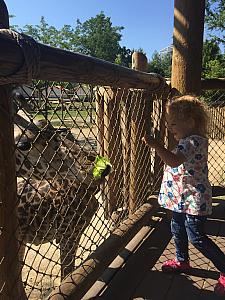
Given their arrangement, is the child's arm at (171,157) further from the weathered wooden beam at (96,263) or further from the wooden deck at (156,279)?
the wooden deck at (156,279)

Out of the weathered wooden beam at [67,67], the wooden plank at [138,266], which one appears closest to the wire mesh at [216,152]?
the wooden plank at [138,266]

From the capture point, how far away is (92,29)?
311 ft

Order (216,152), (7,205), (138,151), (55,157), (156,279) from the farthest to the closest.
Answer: (216,152)
(138,151)
(55,157)
(156,279)
(7,205)

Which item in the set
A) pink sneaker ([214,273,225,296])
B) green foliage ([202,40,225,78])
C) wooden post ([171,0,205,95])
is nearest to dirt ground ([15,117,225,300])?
pink sneaker ([214,273,225,296])

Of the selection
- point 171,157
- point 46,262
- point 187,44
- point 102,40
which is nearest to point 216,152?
point 187,44

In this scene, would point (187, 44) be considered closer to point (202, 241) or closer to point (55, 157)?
point (55, 157)

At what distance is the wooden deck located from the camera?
2678 mm

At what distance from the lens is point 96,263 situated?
2.41 m

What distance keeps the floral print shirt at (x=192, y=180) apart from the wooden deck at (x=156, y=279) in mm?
558

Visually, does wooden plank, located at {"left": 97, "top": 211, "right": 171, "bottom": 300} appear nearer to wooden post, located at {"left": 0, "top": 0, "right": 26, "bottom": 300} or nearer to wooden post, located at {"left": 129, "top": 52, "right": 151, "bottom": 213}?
wooden post, located at {"left": 129, "top": 52, "right": 151, "bottom": 213}

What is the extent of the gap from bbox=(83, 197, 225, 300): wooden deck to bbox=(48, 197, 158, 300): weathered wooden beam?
0.25m

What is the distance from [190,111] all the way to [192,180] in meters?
0.47

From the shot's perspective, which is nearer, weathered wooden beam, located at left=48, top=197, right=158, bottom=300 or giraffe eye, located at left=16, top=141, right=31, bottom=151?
weathered wooden beam, located at left=48, top=197, right=158, bottom=300

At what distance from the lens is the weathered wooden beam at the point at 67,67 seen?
1.19m
